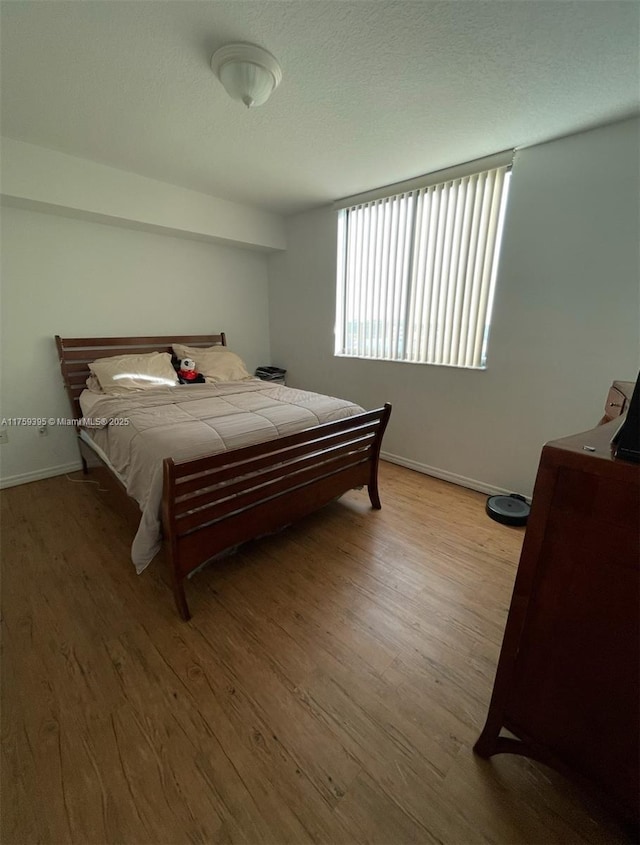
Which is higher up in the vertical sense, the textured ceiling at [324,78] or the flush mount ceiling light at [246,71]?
the textured ceiling at [324,78]

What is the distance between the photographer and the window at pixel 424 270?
253 centimetres

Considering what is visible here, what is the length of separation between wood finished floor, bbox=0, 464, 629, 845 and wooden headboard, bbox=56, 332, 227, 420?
1.26 metres

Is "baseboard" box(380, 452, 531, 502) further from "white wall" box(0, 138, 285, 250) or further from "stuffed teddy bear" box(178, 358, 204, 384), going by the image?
"white wall" box(0, 138, 285, 250)

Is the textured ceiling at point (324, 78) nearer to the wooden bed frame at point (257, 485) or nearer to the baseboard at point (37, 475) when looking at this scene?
the wooden bed frame at point (257, 485)

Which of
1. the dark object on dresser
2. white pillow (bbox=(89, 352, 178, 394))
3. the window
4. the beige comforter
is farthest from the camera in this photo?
white pillow (bbox=(89, 352, 178, 394))

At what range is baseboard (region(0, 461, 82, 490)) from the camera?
2785 millimetres

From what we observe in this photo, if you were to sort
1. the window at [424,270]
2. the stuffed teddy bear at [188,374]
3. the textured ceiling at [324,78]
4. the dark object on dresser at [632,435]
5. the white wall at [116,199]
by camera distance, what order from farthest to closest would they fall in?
the stuffed teddy bear at [188,374] < the window at [424,270] < the white wall at [116,199] < the textured ceiling at [324,78] < the dark object on dresser at [632,435]

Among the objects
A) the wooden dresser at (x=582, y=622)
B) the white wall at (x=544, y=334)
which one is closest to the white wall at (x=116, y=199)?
the white wall at (x=544, y=334)

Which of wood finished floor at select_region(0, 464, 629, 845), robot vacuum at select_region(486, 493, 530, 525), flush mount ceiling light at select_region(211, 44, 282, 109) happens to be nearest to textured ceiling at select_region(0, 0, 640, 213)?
flush mount ceiling light at select_region(211, 44, 282, 109)

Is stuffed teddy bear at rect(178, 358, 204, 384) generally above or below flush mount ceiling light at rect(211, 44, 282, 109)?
below

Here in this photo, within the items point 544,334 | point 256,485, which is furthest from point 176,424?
point 544,334

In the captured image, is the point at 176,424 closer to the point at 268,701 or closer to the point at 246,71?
the point at 268,701

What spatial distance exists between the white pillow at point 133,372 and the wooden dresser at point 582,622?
2.85 m

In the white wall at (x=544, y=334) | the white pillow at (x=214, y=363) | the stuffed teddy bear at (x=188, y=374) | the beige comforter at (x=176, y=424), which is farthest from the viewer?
the white pillow at (x=214, y=363)
